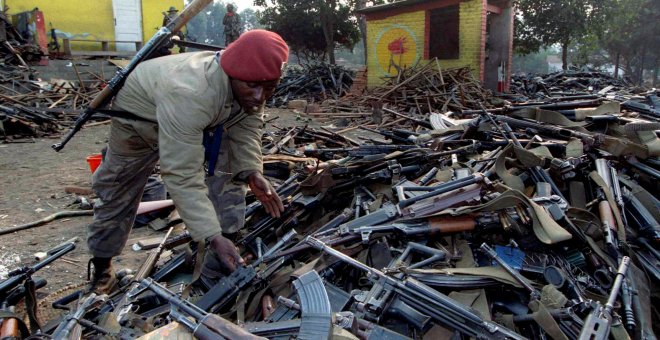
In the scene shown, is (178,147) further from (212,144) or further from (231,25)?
(231,25)

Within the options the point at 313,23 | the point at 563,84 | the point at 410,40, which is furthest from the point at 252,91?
the point at 313,23

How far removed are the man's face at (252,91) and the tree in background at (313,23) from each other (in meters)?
20.2

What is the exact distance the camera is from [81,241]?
4.62 metres

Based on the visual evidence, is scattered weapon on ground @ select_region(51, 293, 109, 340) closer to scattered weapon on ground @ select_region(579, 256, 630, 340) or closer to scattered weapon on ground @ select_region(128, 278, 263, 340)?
scattered weapon on ground @ select_region(128, 278, 263, 340)

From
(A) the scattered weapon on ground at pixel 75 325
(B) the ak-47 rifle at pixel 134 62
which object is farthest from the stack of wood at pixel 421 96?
(A) the scattered weapon on ground at pixel 75 325

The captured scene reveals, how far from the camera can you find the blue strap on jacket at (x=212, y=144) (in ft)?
9.79

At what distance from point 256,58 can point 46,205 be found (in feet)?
15.0

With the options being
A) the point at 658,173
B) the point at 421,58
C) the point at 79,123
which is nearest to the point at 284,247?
the point at 79,123

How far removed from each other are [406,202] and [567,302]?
114 cm

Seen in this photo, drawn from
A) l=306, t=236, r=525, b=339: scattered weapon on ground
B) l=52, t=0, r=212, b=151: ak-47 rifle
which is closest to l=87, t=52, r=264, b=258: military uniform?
l=52, t=0, r=212, b=151: ak-47 rifle

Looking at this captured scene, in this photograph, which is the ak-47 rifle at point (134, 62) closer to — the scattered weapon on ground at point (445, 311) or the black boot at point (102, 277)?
the black boot at point (102, 277)

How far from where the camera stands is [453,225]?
9.73 ft

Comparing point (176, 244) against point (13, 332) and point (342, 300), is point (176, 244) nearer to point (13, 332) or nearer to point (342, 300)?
point (13, 332)

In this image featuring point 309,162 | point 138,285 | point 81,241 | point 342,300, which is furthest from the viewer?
point 309,162
